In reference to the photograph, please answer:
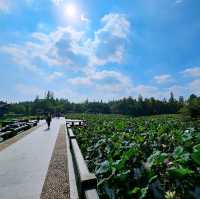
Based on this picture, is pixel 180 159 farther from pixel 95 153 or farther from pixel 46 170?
pixel 46 170

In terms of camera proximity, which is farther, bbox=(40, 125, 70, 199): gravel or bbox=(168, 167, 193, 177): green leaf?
bbox=(40, 125, 70, 199): gravel

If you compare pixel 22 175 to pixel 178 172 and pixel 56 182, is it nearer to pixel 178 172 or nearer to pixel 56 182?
pixel 56 182

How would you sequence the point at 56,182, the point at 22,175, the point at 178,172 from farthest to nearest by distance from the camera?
1. the point at 22,175
2. the point at 56,182
3. the point at 178,172

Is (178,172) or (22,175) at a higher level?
(178,172)

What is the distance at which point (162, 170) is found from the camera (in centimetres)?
270

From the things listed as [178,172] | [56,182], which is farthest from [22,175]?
[178,172]

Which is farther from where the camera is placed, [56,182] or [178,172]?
[56,182]

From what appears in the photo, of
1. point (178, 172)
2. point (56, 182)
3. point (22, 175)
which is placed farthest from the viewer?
point (22, 175)

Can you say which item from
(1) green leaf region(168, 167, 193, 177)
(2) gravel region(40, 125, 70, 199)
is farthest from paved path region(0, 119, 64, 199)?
(1) green leaf region(168, 167, 193, 177)

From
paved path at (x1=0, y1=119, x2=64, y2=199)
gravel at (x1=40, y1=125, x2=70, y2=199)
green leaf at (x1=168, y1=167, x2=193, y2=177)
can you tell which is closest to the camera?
green leaf at (x1=168, y1=167, x2=193, y2=177)

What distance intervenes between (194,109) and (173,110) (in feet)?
157

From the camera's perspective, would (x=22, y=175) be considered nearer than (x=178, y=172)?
No

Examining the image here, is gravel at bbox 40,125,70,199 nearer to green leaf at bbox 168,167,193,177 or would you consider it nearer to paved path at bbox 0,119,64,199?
paved path at bbox 0,119,64,199

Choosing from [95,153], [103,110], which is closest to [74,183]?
[95,153]
